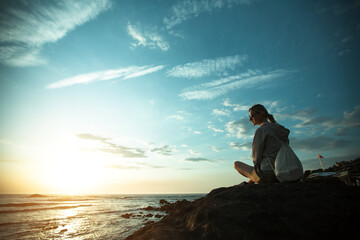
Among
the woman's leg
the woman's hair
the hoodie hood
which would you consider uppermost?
the woman's hair

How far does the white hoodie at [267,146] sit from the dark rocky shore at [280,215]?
425 millimetres

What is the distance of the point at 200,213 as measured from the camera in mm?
2850

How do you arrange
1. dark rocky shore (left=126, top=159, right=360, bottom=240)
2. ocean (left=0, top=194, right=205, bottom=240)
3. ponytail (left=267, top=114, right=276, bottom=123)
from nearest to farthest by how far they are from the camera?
dark rocky shore (left=126, top=159, right=360, bottom=240) < ponytail (left=267, top=114, right=276, bottom=123) < ocean (left=0, top=194, right=205, bottom=240)

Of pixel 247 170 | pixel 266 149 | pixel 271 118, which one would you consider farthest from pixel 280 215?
pixel 271 118

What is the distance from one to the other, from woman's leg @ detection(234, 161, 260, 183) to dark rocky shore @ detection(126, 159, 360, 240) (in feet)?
1.62

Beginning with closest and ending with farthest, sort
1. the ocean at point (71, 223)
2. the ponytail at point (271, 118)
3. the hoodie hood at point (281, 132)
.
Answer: the hoodie hood at point (281, 132), the ponytail at point (271, 118), the ocean at point (71, 223)

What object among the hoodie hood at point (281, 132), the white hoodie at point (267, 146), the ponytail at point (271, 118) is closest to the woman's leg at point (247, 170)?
the white hoodie at point (267, 146)

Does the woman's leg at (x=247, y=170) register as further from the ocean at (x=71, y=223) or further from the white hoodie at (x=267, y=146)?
the ocean at (x=71, y=223)

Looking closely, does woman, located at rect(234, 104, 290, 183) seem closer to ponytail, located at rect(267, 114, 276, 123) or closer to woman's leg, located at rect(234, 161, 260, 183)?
woman's leg, located at rect(234, 161, 260, 183)

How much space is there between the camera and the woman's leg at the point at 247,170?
11.3ft

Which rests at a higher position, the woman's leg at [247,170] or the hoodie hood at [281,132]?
the hoodie hood at [281,132]

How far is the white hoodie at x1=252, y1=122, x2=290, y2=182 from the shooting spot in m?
3.11

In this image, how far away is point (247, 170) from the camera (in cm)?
373

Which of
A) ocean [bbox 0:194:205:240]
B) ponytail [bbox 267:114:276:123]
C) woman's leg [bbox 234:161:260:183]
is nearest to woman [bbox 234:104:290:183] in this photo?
woman's leg [bbox 234:161:260:183]
